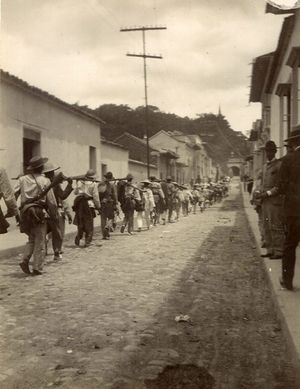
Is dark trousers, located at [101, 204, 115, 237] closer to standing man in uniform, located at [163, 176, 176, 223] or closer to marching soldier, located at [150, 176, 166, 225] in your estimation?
marching soldier, located at [150, 176, 166, 225]

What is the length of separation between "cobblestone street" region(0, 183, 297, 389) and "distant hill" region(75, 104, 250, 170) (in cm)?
3940

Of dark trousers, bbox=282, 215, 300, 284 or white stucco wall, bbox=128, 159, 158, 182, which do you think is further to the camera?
white stucco wall, bbox=128, 159, 158, 182

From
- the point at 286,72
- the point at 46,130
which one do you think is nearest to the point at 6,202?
the point at 286,72

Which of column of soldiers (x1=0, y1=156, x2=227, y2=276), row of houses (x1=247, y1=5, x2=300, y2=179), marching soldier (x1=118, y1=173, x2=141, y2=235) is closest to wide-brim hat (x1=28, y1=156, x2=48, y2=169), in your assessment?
column of soldiers (x1=0, y1=156, x2=227, y2=276)

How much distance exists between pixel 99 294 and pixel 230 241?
6597 mm

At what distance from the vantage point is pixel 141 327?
469cm

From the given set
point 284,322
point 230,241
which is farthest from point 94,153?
point 284,322

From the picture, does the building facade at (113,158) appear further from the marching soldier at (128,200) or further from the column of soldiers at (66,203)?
the marching soldier at (128,200)

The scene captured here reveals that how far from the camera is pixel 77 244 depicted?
36.6ft

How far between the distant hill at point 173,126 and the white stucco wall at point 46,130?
84.7ft

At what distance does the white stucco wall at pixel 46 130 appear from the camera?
13.8 m

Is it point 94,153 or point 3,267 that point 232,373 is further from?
point 94,153

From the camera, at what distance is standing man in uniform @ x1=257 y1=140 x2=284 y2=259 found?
7.55m

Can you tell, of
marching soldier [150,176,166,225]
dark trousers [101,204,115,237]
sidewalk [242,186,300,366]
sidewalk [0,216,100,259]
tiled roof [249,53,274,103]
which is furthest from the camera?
tiled roof [249,53,274,103]
